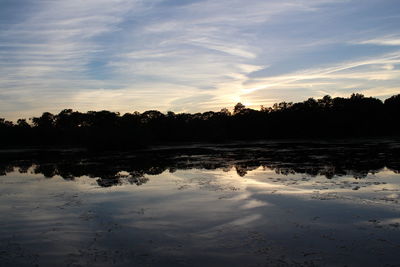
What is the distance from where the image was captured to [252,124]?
104688 millimetres

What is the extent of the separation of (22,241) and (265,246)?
21.7 ft

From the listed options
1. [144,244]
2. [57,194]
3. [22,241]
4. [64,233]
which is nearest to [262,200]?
[144,244]

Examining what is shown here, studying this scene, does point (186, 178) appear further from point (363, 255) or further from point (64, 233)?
point (363, 255)

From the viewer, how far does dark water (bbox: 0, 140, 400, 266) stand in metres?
8.21

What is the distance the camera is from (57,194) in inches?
702

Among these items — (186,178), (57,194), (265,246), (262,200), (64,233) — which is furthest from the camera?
(186,178)

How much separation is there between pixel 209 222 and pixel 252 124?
3733 inches

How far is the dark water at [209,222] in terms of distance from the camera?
8.21 metres

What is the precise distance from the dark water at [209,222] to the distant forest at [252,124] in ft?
154

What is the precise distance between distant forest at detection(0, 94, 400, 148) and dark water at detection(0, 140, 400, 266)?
47.0 metres

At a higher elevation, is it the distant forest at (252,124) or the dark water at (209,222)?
the distant forest at (252,124)

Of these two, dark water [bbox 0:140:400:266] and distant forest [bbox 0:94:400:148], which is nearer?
dark water [bbox 0:140:400:266]

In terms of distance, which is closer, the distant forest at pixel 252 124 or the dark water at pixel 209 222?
the dark water at pixel 209 222

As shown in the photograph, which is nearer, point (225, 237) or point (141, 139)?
point (225, 237)
